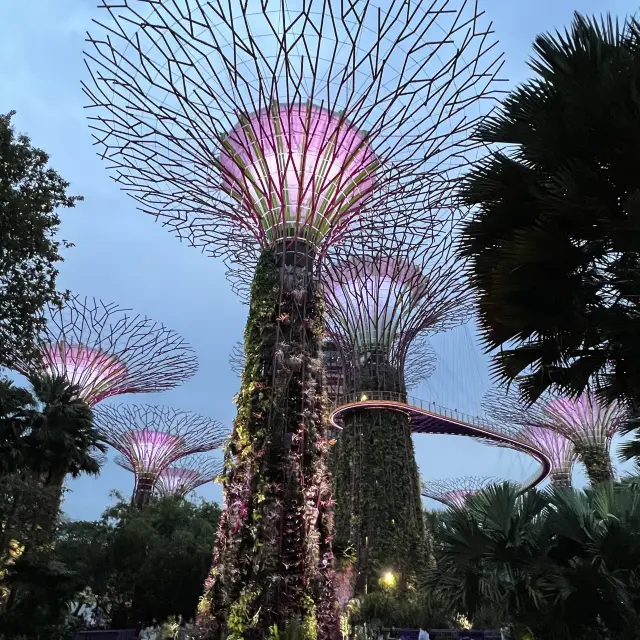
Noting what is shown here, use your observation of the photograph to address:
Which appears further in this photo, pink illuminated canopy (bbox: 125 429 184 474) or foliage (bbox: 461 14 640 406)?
pink illuminated canopy (bbox: 125 429 184 474)

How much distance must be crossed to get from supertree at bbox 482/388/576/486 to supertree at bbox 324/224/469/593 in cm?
1219

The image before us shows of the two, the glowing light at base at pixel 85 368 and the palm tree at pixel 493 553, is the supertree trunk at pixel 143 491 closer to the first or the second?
the glowing light at base at pixel 85 368

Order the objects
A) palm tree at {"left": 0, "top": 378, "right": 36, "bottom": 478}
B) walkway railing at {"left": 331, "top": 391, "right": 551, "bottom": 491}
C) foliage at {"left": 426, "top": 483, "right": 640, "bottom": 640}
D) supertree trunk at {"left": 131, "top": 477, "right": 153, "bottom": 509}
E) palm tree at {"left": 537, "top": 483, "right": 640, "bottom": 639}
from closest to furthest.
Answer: palm tree at {"left": 537, "top": 483, "right": 640, "bottom": 639}
foliage at {"left": 426, "top": 483, "right": 640, "bottom": 640}
palm tree at {"left": 0, "top": 378, "right": 36, "bottom": 478}
walkway railing at {"left": 331, "top": 391, "right": 551, "bottom": 491}
supertree trunk at {"left": 131, "top": 477, "right": 153, "bottom": 509}

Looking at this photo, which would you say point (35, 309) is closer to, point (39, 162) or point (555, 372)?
point (39, 162)

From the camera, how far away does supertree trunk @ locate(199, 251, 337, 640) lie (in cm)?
903

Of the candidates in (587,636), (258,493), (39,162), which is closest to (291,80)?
(39,162)

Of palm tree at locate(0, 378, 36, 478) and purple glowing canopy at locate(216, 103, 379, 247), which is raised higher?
purple glowing canopy at locate(216, 103, 379, 247)

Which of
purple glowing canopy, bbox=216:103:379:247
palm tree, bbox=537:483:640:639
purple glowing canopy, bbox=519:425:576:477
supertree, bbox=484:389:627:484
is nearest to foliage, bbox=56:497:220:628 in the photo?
purple glowing canopy, bbox=216:103:379:247

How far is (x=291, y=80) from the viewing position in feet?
36.3

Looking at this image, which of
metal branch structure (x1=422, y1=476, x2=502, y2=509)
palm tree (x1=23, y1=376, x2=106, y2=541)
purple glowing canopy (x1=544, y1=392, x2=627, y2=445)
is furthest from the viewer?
metal branch structure (x1=422, y1=476, x2=502, y2=509)

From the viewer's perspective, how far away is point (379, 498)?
21422 mm

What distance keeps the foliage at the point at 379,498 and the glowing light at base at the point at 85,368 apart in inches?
427

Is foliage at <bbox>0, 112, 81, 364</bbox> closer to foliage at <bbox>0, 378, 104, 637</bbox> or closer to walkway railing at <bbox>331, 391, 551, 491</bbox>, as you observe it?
foliage at <bbox>0, 378, 104, 637</bbox>

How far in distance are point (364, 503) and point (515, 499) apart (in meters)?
13.6
